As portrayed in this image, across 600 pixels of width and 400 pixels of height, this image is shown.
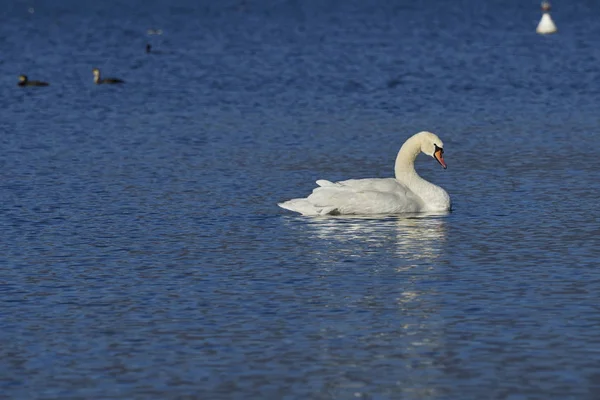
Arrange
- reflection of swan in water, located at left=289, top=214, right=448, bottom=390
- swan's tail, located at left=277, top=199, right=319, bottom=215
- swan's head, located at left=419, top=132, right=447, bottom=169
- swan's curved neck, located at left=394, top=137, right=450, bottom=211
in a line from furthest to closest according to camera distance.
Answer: swan's head, located at left=419, top=132, right=447, bottom=169, swan's curved neck, located at left=394, top=137, right=450, bottom=211, swan's tail, located at left=277, top=199, right=319, bottom=215, reflection of swan in water, located at left=289, top=214, right=448, bottom=390

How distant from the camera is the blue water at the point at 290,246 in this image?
1317 cm

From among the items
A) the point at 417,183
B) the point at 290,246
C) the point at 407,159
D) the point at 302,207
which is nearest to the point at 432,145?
the point at 407,159

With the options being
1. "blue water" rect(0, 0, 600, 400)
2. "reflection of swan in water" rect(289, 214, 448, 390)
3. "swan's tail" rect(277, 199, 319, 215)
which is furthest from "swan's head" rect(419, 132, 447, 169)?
"swan's tail" rect(277, 199, 319, 215)

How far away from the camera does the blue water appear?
13172 millimetres

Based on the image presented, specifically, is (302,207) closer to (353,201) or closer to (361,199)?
(353,201)

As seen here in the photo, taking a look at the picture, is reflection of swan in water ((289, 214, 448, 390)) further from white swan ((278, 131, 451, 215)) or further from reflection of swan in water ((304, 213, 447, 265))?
white swan ((278, 131, 451, 215))

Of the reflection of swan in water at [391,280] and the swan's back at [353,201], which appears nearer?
the reflection of swan in water at [391,280]

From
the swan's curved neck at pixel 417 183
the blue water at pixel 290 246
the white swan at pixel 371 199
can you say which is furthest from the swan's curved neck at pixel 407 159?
the blue water at pixel 290 246

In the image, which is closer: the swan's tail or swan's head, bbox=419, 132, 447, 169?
the swan's tail

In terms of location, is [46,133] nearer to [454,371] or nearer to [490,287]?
[490,287]

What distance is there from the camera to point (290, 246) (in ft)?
64.1

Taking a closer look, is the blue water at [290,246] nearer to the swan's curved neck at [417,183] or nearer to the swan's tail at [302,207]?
the swan's tail at [302,207]

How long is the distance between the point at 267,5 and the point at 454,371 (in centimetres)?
13174

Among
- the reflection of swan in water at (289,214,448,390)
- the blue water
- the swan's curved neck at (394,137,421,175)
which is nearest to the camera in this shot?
the blue water
